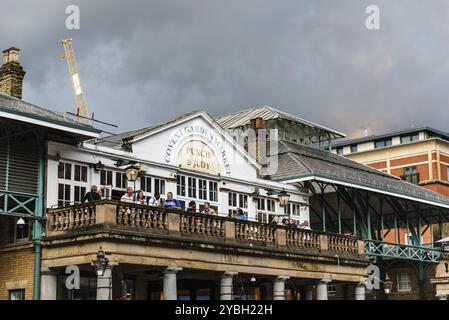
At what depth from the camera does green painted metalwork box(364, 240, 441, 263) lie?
138ft

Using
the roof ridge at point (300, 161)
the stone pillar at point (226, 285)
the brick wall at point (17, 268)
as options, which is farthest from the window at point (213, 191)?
the brick wall at point (17, 268)

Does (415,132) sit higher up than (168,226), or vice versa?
(415,132)

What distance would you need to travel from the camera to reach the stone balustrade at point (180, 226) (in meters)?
25.8

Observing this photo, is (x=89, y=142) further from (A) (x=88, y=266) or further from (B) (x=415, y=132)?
(B) (x=415, y=132)

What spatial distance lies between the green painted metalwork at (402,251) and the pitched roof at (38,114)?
1879 cm

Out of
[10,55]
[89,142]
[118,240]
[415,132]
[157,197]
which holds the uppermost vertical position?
[415,132]

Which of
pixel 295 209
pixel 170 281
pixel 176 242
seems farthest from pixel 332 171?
pixel 170 281

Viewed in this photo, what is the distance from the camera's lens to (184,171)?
33.1m

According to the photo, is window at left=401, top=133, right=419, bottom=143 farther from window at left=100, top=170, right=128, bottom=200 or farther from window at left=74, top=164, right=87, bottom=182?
window at left=74, top=164, right=87, bottom=182

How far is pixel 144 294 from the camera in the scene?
32375 mm

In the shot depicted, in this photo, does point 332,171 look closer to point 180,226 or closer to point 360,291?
point 360,291

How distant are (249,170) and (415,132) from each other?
46.0 m
